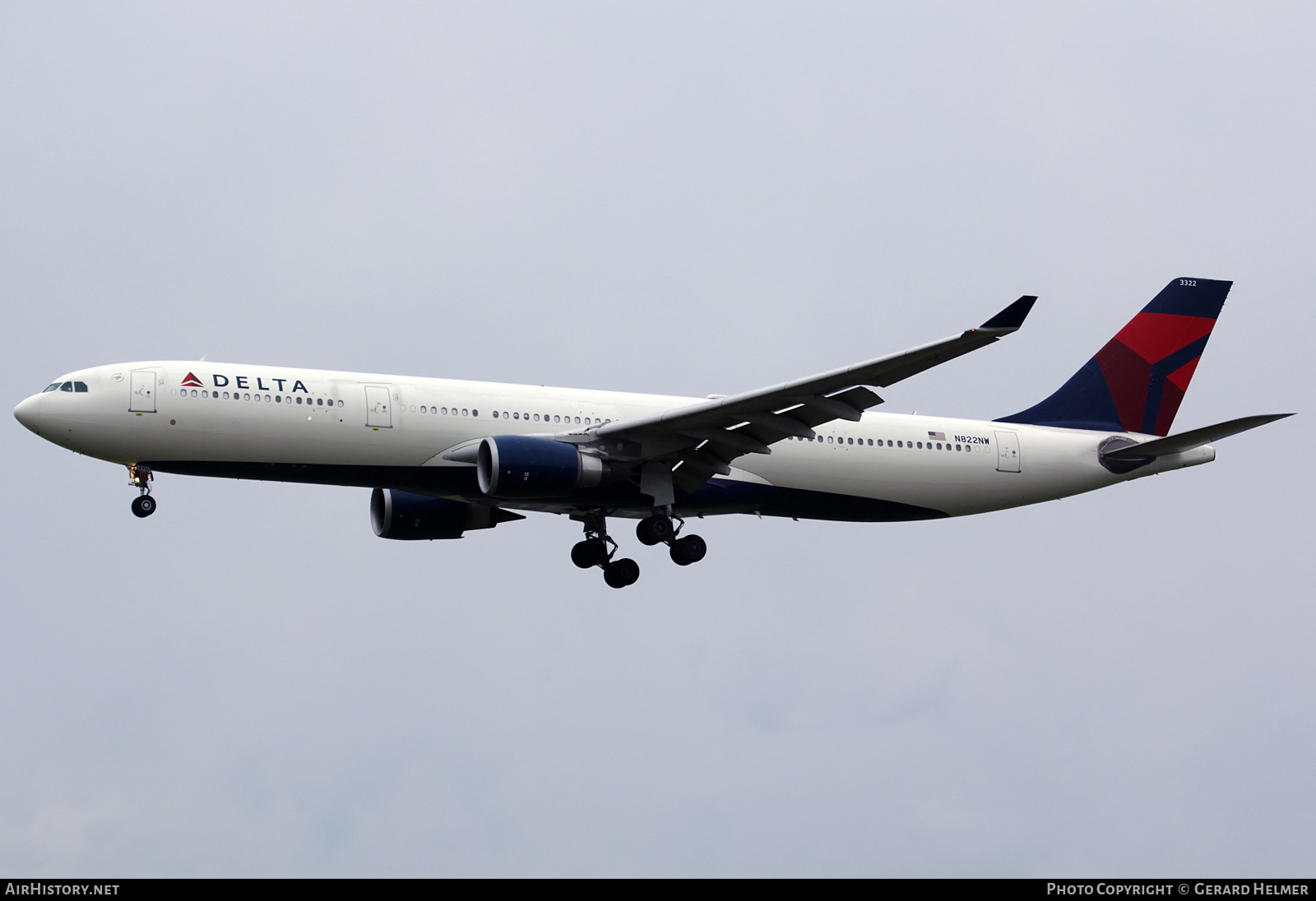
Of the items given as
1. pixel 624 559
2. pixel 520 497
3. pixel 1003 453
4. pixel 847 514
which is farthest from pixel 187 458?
pixel 1003 453

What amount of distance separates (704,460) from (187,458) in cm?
1123

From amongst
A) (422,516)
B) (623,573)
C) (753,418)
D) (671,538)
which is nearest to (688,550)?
(671,538)

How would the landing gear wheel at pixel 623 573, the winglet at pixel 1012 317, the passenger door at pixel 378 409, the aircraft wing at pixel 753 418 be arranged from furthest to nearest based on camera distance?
the landing gear wheel at pixel 623 573
the passenger door at pixel 378 409
the aircraft wing at pixel 753 418
the winglet at pixel 1012 317

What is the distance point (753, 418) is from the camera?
3406cm

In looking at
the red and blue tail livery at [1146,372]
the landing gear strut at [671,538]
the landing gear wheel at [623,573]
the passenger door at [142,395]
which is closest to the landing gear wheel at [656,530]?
the landing gear strut at [671,538]

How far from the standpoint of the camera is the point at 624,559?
1558 inches

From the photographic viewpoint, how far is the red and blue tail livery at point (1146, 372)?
136ft

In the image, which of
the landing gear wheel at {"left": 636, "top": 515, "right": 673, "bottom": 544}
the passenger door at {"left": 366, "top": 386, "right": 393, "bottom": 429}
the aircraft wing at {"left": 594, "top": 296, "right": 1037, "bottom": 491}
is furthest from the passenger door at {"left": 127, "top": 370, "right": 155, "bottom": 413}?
the landing gear wheel at {"left": 636, "top": 515, "right": 673, "bottom": 544}

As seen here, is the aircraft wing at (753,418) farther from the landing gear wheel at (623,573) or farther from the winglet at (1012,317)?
the landing gear wheel at (623,573)

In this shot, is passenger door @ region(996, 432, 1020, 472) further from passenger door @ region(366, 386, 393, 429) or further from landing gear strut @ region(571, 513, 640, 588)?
passenger door @ region(366, 386, 393, 429)

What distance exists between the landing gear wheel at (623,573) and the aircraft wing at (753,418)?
12.0 feet

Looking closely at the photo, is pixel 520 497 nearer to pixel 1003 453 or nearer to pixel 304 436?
pixel 304 436

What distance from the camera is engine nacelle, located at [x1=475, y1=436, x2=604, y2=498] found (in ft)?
109

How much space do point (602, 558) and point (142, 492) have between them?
11269 mm
